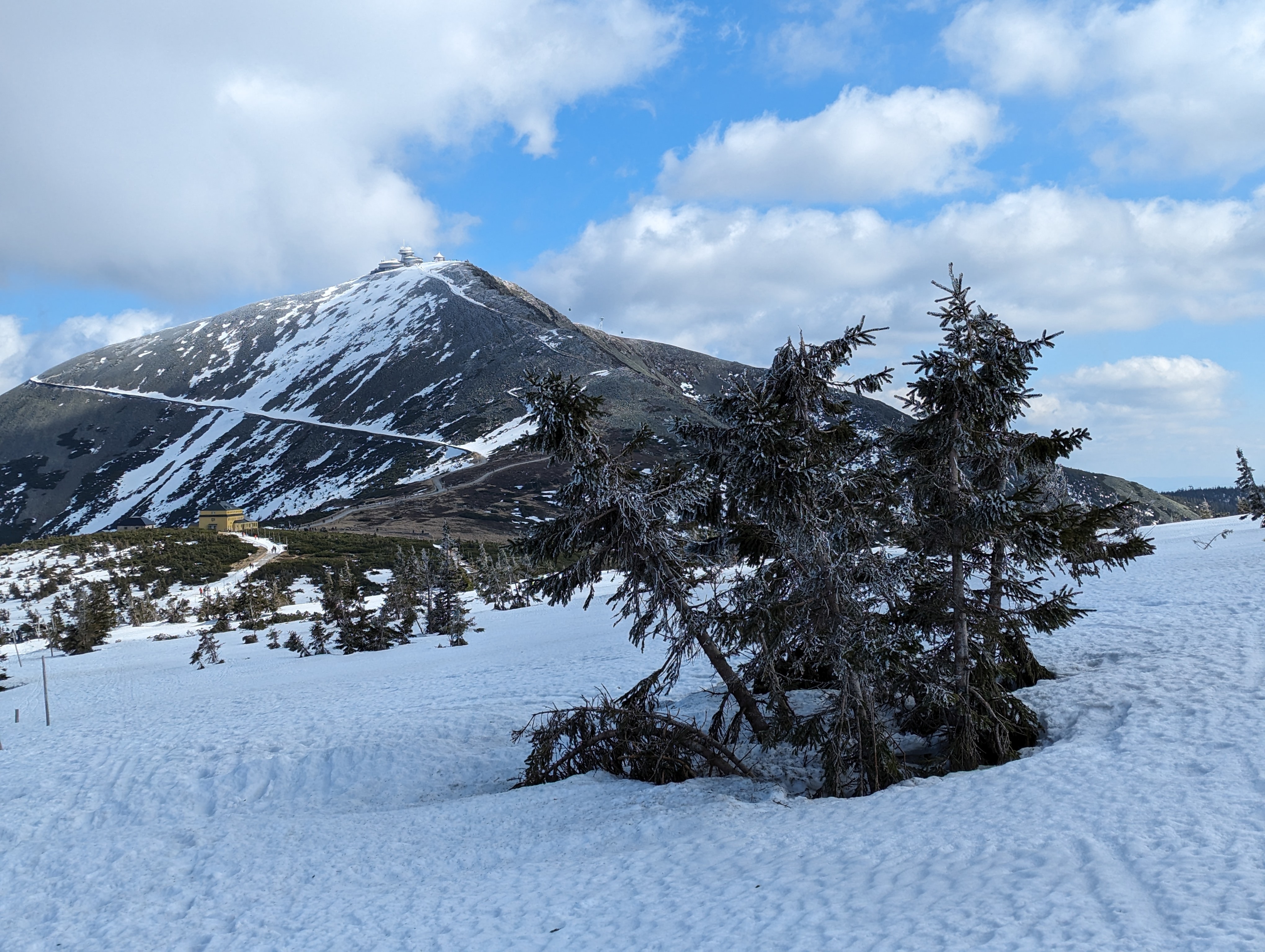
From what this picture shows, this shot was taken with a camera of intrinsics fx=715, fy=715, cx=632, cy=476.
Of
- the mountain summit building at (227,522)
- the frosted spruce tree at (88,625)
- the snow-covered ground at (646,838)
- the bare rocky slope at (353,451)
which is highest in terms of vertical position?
the bare rocky slope at (353,451)

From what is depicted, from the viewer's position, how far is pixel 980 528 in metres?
9.77

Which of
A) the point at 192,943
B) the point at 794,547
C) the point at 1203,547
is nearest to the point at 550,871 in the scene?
the point at 192,943

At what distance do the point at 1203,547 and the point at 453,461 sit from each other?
375ft

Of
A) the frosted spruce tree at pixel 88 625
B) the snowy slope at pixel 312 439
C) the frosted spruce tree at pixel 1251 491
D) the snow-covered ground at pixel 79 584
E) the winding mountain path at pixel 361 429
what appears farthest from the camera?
the snowy slope at pixel 312 439

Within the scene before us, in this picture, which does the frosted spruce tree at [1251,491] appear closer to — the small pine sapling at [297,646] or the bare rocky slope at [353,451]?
the small pine sapling at [297,646]

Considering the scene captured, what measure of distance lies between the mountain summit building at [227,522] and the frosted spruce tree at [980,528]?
350 ft

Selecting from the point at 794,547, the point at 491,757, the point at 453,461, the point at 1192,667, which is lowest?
the point at 491,757

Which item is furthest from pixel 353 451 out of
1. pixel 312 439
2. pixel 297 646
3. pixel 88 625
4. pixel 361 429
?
pixel 297 646

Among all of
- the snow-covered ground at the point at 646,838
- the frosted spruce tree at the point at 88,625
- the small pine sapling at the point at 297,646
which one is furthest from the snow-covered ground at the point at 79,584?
the snow-covered ground at the point at 646,838

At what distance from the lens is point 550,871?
911cm

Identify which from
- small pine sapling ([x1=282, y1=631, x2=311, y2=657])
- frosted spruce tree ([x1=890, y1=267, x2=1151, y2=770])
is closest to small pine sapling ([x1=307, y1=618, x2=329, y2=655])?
small pine sapling ([x1=282, y1=631, x2=311, y2=657])

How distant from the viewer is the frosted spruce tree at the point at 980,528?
1002cm

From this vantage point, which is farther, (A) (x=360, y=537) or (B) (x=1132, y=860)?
(A) (x=360, y=537)

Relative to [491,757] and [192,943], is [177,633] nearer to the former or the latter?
[491,757]
